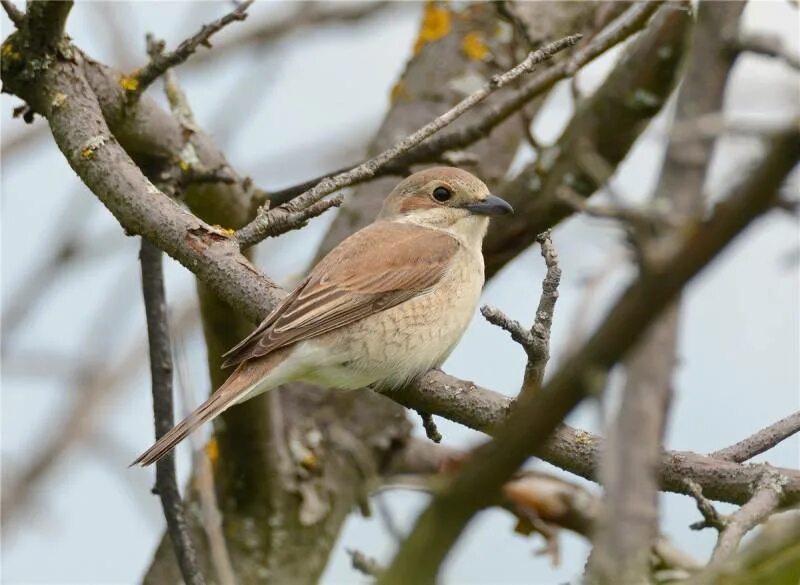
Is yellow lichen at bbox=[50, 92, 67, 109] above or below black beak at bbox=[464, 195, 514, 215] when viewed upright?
below

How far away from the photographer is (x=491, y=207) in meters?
5.33

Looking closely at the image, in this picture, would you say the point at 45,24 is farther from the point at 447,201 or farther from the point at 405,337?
the point at 447,201

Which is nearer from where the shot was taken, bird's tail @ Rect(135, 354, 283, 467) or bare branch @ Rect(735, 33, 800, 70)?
bare branch @ Rect(735, 33, 800, 70)

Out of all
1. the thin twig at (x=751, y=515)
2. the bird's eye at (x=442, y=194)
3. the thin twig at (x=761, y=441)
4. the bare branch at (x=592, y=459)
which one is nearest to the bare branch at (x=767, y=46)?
the thin twig at (x=751, y=515)

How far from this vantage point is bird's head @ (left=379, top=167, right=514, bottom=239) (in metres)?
5.43

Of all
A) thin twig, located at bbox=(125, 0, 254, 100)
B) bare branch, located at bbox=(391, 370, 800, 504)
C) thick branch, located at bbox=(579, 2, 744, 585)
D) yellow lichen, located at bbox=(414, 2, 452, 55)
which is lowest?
thick branch, located at bbox=(579, 2, 744, 585)

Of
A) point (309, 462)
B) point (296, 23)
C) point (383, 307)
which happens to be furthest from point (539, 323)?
point (296, 23)

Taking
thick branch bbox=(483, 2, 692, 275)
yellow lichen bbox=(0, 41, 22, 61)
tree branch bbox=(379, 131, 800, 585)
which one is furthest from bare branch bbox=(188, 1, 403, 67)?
tree branch bbox=(379, 131, 800, 585)

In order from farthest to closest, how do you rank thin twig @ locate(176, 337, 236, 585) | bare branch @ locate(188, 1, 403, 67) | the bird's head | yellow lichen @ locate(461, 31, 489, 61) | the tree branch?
1. bare branch @ locate(188, 1, 403, 67)
2. yellow lichen @ locate(461, 31, 489, 61)
3. the bird's head
4. thin twig @ locate(176, 337, 236, 585)
5. the tree branch

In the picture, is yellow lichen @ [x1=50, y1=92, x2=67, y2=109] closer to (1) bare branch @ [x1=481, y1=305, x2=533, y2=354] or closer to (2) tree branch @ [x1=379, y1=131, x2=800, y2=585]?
(1) bare branch @ [x1=481, y1=305, x2=533, y2=354]

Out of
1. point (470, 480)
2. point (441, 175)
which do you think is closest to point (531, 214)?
point (441, 175)

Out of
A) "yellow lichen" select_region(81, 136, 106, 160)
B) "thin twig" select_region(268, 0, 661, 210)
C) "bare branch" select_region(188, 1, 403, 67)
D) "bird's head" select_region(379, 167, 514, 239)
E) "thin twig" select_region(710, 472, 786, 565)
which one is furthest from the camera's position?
"bare branch" select_region(188, 1, 403, 67)

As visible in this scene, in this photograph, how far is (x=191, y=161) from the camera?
486cm

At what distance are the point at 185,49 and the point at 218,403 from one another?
1.27 meters
